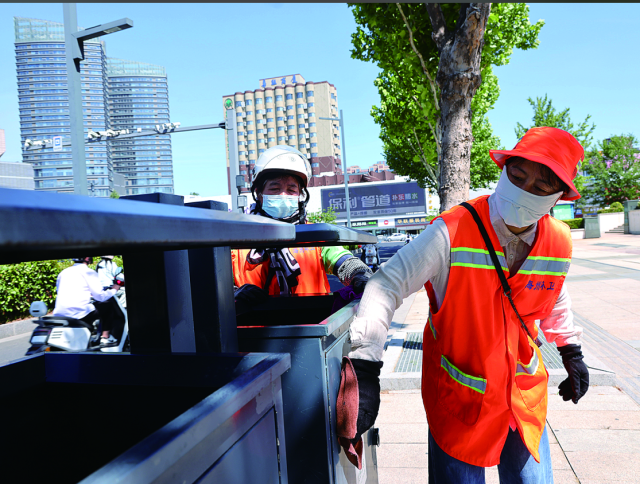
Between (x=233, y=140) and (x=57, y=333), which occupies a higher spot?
(x=233, y=140)

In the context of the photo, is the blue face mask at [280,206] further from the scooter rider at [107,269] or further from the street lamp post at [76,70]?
the street lamp post at [76,70]

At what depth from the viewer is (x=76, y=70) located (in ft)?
25.4

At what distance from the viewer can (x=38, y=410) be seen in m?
1.39

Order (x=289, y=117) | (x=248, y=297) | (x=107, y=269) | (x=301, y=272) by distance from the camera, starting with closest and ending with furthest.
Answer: (x=248, y=297) < (x=301, y=272) < (x=107, y=269) < (x=289, y=117)

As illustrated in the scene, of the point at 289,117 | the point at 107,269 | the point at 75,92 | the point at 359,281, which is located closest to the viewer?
the point at 359,281

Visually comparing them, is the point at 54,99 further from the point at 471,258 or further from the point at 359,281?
the point at 471,258

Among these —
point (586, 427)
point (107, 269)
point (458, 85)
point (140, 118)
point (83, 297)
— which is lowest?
point (586, 427)

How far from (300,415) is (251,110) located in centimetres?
11881

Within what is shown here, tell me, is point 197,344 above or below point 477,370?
above

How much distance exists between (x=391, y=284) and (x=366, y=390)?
1.23 ft

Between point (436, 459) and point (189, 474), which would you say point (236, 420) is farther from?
point (436, 459)

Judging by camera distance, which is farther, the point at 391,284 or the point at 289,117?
the point at 289,117

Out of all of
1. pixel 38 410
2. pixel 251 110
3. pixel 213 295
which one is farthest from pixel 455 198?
pixel 251 110

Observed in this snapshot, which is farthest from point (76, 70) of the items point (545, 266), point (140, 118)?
point (140, 118)
